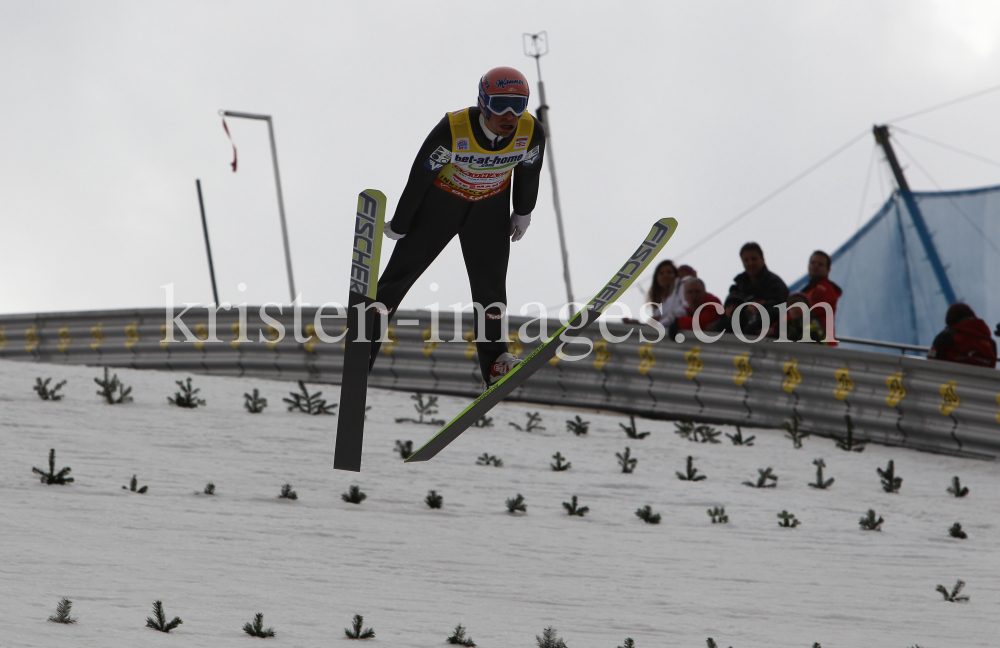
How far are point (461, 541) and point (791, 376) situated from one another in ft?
16.2

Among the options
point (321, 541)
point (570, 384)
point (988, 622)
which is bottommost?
point (988, 622)

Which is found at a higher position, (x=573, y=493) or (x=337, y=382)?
(x=337, y=382)

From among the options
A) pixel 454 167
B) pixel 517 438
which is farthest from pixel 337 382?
pixel 454 167

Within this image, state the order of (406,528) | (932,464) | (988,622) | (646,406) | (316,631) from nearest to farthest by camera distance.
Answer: (316,631) → (988,622) → (406,528) → (932,464) → (646,406)

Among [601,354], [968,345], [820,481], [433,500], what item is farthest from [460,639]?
[601,354]

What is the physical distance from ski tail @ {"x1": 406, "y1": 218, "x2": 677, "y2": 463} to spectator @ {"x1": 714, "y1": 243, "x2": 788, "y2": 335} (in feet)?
12.2

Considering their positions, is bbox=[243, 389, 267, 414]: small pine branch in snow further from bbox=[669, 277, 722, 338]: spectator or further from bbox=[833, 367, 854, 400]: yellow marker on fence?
bbox=[833, 367, 854, 400]: yellow marker on fence

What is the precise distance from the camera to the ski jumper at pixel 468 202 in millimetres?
4523

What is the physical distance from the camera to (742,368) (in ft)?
32.1

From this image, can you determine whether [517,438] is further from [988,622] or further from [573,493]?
[988,622]

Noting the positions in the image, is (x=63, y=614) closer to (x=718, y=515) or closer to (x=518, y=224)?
(x=518, y=224)

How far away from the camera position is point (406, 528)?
5785 mm

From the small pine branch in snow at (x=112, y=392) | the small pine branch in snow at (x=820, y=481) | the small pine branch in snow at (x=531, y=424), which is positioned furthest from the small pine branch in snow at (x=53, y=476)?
the small pine branch in snow at (x=820, y=481)

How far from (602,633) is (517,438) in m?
4.47
